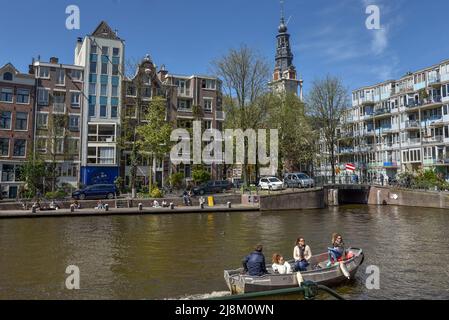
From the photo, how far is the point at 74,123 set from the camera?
6341 cm

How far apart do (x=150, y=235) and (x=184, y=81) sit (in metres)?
46.6

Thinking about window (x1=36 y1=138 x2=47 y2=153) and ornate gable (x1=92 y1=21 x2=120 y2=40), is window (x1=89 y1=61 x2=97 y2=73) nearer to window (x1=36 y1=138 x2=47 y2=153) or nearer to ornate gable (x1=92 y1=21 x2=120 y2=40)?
ornate gable (x1=92 y1=21 x2=120 y2=40)

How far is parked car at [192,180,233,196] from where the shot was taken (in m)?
55.8

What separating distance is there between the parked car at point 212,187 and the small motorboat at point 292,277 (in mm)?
37736

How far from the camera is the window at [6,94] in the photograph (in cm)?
5875

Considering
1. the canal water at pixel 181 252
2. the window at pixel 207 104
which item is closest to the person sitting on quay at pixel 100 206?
the canal water at pixel 181 252

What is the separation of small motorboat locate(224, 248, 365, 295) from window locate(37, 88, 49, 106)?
5444cm

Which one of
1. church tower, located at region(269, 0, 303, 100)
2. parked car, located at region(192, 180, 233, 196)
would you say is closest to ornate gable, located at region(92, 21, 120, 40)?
parked car, located at region(192, 180, 233, 196)

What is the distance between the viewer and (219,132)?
68.2 m

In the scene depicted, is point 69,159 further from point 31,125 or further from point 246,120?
point 246,120

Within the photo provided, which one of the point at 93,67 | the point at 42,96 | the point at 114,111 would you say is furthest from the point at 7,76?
the point at 114,111

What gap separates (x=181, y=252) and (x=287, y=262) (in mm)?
8434

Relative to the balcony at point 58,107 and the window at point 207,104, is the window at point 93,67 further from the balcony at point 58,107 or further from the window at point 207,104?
the window at point 207,104
